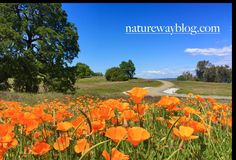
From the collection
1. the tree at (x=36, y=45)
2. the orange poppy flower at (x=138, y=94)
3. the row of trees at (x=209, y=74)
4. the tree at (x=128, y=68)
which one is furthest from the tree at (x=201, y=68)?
the orange poppy flower at (x=138, y=94)

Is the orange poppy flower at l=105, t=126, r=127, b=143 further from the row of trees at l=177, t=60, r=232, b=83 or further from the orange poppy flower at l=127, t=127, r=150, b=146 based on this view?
the row of trees at l=177, t=60, r=232, b=83

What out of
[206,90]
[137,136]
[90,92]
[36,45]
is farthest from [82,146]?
[206,90]

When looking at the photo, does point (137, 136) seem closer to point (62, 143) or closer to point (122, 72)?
point (62, 143)

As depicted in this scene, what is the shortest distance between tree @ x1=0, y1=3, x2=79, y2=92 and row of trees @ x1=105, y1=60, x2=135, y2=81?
32442mm

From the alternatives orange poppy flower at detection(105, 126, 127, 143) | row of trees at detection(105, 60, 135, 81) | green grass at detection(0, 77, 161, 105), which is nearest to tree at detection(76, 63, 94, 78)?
row of trees at detection(105, 60, 135, 81)

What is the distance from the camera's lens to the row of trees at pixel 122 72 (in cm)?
6088

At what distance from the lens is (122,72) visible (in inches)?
2453

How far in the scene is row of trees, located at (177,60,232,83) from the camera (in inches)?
2749

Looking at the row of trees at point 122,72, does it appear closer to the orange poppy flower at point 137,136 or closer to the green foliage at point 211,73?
the green foliage at point 211,73

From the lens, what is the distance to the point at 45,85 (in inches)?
1057

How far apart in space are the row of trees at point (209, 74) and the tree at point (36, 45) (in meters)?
46.5

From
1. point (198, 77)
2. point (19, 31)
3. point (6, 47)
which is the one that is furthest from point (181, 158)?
point (198, 77)

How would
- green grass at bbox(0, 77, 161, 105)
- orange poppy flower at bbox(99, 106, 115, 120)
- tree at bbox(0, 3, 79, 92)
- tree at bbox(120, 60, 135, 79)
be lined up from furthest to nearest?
tree at bbox(120, 60, 135, 79), tree at bbox(0, 3, 79, 92), green grass at bbox(0, 77, 161, 105), orange poppy flower at bbox(99, 106, 115, 120)

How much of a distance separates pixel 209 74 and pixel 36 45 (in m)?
52.1
